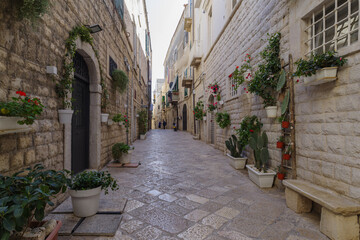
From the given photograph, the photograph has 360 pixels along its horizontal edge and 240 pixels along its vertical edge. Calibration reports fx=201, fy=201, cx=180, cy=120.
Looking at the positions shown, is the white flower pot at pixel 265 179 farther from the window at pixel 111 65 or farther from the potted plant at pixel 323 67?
the window at pixel 111 65

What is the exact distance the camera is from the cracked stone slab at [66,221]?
2.16 m

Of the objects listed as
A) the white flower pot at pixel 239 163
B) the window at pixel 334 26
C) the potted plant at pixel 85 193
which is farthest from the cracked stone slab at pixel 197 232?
the white flower pot at pixel 239 163

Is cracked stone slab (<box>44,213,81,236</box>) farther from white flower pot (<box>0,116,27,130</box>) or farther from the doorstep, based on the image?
white flower pot (<box>0,116,27,130</box>)

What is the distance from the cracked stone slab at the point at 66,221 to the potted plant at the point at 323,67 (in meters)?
3.31

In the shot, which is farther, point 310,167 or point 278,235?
point 310,167

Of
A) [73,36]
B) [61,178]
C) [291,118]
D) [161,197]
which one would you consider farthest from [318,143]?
[73,36]

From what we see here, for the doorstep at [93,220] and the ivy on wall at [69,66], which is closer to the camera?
the doorstep at [93,220]

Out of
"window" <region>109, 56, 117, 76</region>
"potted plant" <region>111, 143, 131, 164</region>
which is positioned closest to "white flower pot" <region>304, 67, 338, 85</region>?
"potted plant" <region>111, 143, 131, 164</region>

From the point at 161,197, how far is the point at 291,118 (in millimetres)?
2423

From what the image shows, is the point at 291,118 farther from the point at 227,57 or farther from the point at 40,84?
the point at 227,57

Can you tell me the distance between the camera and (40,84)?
2.48m

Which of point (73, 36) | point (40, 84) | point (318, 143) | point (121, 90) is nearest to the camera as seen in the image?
point (40, 84)

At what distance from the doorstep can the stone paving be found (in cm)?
8

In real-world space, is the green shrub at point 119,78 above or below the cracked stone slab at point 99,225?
above
